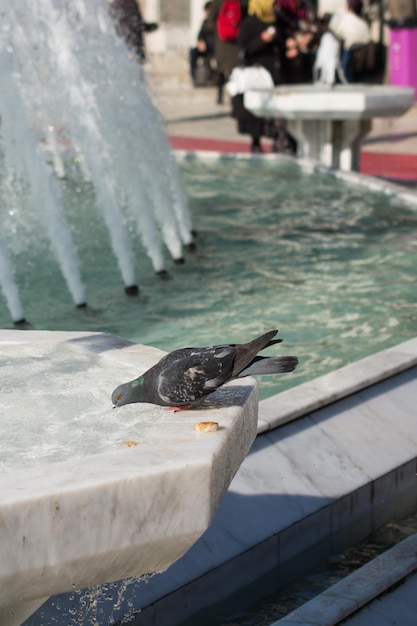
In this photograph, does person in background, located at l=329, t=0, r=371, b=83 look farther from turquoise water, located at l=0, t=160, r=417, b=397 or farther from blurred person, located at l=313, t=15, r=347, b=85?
turquoise water, located at l=0, t=160, r=417, b=397

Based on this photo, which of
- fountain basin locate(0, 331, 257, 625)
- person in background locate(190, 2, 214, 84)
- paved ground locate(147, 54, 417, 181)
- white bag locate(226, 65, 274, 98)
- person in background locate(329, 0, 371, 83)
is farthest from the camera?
person in background locate(190, 2, 214, 84)

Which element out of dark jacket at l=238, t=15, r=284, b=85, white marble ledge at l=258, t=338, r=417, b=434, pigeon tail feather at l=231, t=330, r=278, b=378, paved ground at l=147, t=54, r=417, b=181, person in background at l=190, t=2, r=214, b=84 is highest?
pigeon tail feather at l=231, t=330, r=278, b=378

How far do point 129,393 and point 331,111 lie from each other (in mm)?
8084

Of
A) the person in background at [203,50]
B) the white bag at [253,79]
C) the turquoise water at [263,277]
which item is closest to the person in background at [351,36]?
the white bag at [253,79]

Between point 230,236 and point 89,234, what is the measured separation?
1016mm

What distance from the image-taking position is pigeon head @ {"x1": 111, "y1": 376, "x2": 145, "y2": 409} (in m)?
2.54

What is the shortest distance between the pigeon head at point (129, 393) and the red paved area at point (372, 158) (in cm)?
905

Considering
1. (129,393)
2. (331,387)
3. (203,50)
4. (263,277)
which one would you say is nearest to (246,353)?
(129,393)

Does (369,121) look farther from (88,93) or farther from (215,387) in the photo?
→ (215,387)

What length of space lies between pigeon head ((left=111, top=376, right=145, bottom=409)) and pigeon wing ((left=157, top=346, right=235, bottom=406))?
0.18 ft

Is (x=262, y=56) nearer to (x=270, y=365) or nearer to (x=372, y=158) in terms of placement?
(x=372, y=158)

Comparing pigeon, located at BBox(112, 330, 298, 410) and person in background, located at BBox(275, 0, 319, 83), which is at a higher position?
pigeon, located at BBox(112, 330, 298, 410)

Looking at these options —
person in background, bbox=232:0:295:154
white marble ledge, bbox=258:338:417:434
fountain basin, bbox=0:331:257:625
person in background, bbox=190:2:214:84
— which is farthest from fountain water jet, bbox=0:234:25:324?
person in background, bbox=190:2:214:84

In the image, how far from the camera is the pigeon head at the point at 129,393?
100.0 inches
